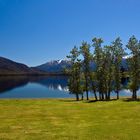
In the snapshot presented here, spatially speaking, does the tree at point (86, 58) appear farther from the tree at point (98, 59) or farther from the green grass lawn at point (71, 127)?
the green grass lawn at point (71, 127)

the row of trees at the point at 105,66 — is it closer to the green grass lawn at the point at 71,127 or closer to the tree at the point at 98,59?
the tree at the point at 98,59

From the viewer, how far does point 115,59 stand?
82.9 m

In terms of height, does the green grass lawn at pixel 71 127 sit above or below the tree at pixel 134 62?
below

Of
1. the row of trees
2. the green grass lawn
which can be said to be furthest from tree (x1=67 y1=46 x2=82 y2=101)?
the green grass lawn

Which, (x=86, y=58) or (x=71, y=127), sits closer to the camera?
(x=71, y=127)

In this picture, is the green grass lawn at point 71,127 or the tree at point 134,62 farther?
the tree at point 134,62

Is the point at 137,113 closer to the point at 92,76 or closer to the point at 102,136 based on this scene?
the point at 102,136

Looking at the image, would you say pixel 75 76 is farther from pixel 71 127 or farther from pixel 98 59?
pixel 71 127

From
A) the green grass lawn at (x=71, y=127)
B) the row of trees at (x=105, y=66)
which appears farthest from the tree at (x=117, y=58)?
the green grass lawn at (x=71, y=127)

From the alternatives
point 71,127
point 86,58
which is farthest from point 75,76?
point 71,127

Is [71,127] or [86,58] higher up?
[86,58]

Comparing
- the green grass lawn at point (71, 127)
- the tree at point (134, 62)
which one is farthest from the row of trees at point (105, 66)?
the green grass lawn at point (71, 127)

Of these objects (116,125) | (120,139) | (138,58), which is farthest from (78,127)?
(138,58)

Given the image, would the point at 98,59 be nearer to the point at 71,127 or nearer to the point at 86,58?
the point at 86,58
